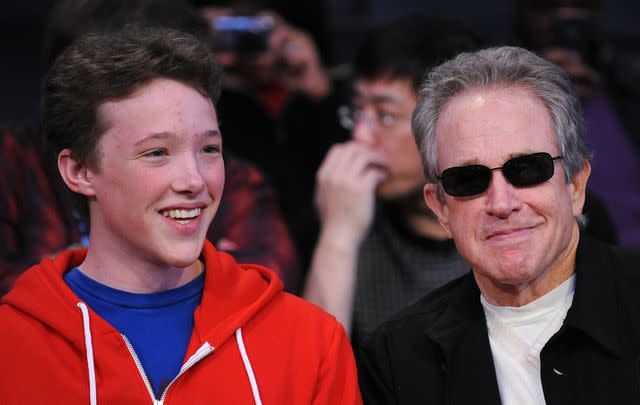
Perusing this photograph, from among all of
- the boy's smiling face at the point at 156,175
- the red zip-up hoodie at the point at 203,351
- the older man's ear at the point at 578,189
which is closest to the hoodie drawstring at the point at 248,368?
the red zip-up hoodie at the point at 203,351

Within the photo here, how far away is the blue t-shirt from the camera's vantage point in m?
2.63

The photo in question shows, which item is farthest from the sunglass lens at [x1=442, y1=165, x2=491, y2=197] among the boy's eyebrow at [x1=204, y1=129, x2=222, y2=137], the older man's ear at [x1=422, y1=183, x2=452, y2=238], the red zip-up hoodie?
the boy's eyebrow at [x1=204, y1=129, x2=222, y2=137]

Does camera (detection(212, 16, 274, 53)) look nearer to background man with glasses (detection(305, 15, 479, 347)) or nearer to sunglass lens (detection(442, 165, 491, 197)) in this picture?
background man with glasses (detection(305, 15, 479, 347))

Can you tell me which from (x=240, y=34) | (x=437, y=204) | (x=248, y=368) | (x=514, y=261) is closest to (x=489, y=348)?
(x=514, y=261)

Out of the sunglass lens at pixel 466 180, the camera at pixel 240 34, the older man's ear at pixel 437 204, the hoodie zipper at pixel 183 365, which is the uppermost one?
the camera at pixel 240 34

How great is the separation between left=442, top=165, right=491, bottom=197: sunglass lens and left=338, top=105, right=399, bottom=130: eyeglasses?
54.0 inches

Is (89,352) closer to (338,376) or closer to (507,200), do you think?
(338,376)

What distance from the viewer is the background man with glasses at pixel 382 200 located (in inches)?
152

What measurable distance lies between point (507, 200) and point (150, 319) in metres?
0.89

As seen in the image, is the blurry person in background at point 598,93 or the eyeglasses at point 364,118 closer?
the eyeglasses at point 364,118

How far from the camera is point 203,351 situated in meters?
2.62

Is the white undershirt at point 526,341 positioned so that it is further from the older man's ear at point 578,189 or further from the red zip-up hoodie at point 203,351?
the red zip-up hoodie at point 203,351

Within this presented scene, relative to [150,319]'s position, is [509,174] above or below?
above

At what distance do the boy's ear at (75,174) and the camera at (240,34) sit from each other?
1.86 m
